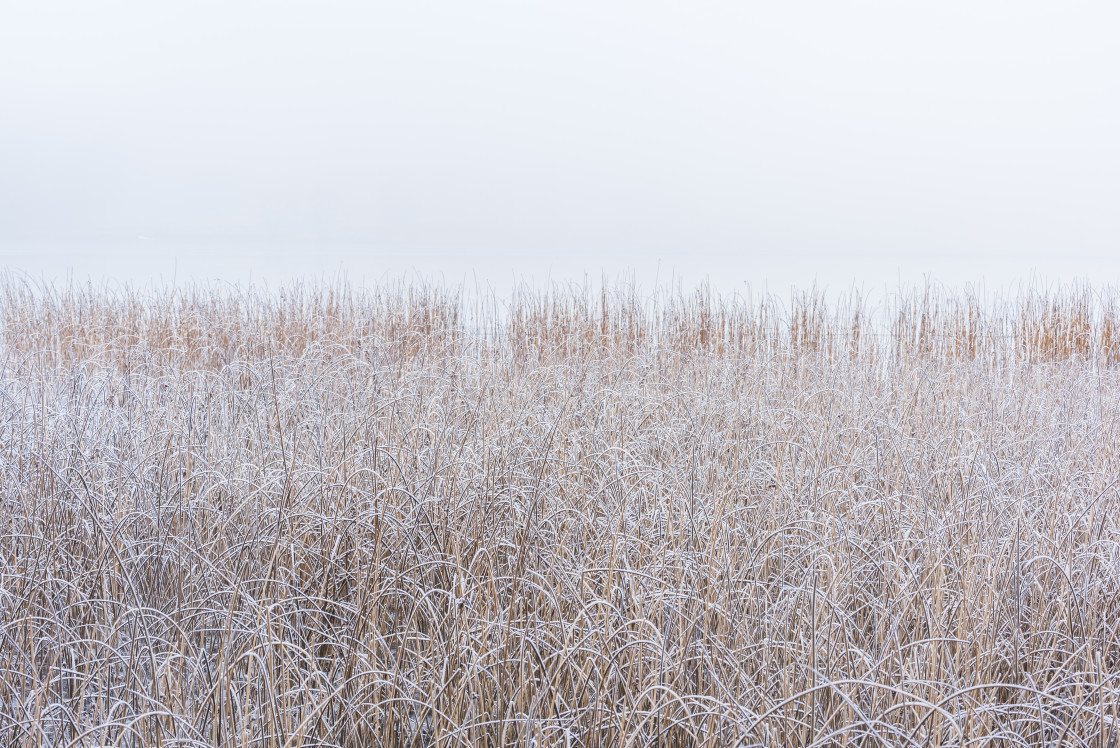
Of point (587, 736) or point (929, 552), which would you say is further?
point (929, 552)

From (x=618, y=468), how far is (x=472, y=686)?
1047 millimetres

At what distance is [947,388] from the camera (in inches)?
161

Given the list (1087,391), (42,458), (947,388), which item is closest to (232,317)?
(42,458)

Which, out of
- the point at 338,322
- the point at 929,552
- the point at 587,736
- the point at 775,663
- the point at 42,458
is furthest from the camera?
the point at 338,322

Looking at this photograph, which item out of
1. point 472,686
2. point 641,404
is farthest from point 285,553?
point 641,404

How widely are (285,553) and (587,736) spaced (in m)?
0.99

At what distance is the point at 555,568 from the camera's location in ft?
5.64

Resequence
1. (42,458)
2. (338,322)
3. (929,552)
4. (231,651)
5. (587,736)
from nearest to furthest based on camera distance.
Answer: (587,736) < (231,651) < (929,552) < (42,458) < (338,322)

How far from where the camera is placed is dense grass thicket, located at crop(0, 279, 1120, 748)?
1305 mm

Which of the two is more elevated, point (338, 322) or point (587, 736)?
point (338, 322)

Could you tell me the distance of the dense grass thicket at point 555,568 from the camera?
1.30 meters

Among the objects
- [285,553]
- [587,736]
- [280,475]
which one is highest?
[280,475]

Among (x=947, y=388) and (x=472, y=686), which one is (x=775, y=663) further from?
(x=947, y=388)

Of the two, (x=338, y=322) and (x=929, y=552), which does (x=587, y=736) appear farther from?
(x=338, y=322)
